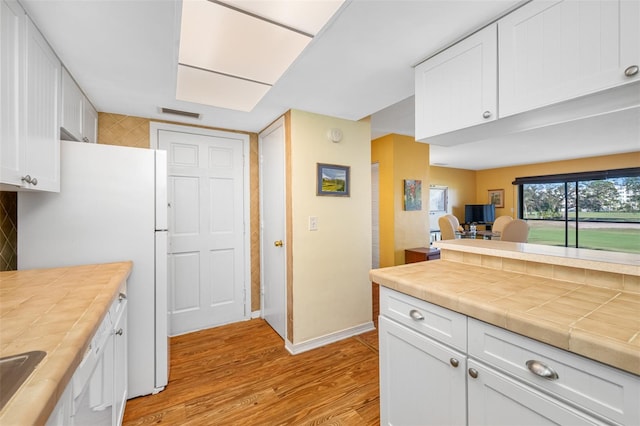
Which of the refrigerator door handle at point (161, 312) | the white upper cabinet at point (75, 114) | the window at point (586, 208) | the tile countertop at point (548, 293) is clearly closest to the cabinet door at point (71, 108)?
the white upper cabinet at point (75, 114)

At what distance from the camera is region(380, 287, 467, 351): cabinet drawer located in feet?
3.44

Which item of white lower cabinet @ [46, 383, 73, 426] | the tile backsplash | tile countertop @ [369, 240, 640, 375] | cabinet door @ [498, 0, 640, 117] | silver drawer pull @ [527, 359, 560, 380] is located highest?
cabinet door @ [498, 0, 640, 117]

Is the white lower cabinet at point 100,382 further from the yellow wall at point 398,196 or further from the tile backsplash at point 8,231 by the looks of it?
the yellow wall at point 398,196

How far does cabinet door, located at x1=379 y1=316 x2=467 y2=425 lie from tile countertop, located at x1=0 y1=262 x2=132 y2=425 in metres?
1.21

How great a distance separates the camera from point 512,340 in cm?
88

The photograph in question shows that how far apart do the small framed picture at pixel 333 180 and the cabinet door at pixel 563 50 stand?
1536 millimetres

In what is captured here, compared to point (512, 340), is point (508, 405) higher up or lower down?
lower down

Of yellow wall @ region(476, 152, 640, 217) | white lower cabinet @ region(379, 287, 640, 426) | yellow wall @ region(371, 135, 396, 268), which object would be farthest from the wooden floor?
yellow wall @ region(476, 152, 640, 217)

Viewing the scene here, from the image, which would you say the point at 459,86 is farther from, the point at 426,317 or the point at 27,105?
the point at 27,105

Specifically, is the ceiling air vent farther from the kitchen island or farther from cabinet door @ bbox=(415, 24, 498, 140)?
the kitchen island

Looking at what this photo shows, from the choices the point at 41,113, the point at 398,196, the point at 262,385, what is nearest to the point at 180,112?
the point at 41,113

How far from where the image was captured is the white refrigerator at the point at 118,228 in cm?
162

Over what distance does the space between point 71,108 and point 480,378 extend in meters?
2.73

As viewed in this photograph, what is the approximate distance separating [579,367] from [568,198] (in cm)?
776
